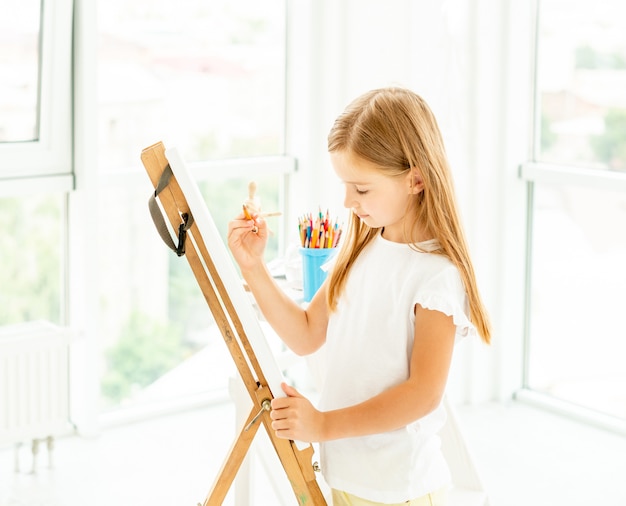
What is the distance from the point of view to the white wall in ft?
10.3

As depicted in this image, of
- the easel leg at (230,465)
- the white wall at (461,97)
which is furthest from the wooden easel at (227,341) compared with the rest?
the white wall at (461,97)

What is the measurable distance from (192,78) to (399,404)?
199 centimetres

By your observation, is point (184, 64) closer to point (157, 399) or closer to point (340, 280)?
point (157, 399)

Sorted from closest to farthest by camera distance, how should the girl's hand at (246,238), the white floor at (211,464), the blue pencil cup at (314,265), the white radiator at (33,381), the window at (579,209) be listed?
the girl's hand at (246,238) → the blue pencil cup at (314,265) → the white floor at (211,464) → the white radiator at (33,381) → the window at (579,209)

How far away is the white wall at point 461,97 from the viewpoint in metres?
3.13

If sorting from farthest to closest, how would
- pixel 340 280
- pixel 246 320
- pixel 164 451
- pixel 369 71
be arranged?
pixel 369 71, pixel 164 451, pixel 340 280, pixel 246 320

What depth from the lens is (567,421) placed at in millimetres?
3252

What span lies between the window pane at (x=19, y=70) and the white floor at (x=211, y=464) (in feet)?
3.07

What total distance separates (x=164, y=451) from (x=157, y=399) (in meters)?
0.37

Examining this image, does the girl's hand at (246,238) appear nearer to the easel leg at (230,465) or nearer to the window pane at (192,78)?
the easel leg at (230,465)

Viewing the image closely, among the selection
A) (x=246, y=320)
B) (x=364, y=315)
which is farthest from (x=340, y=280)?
(x=246, y=320)

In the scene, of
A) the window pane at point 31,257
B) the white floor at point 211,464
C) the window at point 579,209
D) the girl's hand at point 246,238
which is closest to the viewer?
the girl's hand at point 246,238

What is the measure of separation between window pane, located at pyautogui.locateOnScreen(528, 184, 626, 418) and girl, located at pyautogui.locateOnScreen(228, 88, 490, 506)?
5.64ft

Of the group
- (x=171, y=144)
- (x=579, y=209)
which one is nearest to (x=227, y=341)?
(x=171, y=144)
